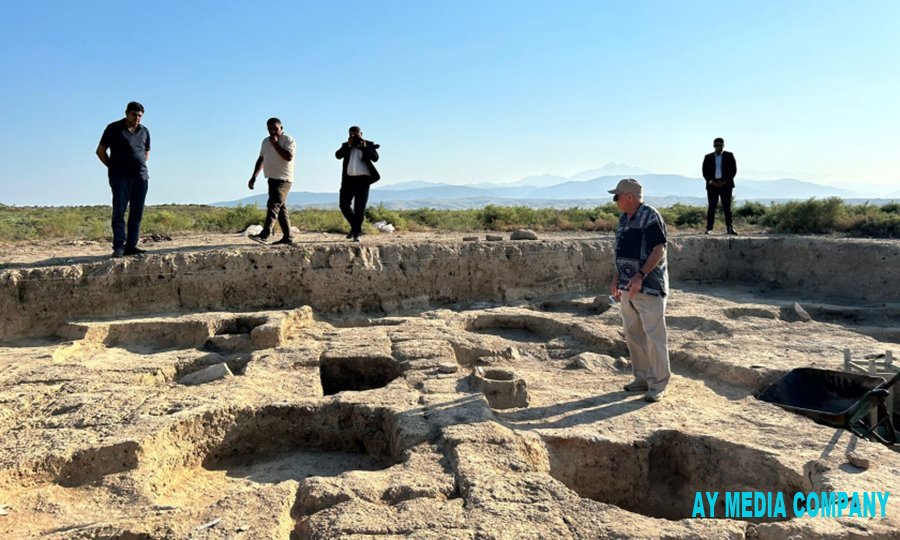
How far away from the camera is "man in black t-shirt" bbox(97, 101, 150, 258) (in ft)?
22.9

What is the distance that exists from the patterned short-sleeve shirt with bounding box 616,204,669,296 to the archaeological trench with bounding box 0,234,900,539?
3.19 ft

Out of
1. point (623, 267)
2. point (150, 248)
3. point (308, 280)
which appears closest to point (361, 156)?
point (308, 280)

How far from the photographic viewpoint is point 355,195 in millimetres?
8875

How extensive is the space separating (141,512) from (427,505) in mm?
1624

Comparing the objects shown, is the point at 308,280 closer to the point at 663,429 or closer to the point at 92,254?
the point at 92,254

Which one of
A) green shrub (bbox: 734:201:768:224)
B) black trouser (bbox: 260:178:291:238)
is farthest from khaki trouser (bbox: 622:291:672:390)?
green shrub (bbox: 734:201:768:224)

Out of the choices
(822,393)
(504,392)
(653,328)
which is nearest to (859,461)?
(653,328)

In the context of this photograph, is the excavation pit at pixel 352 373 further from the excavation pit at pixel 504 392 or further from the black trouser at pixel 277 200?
the black trouser at pixel 277 200

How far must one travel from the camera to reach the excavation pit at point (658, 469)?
411 cm

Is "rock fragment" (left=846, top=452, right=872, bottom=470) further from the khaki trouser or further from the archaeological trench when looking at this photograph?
the khaki trouser

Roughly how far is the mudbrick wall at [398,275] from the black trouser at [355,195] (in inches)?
27.8

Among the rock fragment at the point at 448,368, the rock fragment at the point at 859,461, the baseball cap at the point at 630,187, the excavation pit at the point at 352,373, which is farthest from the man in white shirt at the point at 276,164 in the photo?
the rock fragment at the point at 859,461

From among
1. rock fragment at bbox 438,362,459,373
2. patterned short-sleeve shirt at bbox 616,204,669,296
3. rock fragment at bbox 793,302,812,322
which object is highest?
patterned short-sleeve shirt at bbox 616,204,669,296

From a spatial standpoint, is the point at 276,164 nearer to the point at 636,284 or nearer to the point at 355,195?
the point at 355,195
